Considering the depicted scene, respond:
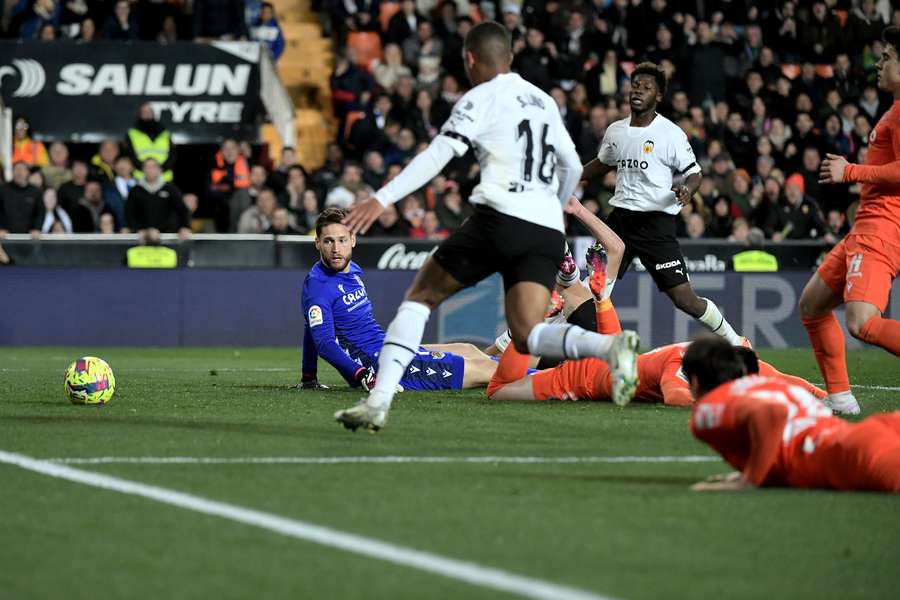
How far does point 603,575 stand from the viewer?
4.49 m

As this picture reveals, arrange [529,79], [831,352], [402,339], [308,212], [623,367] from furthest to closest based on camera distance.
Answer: [529,79] < [308,212] < [831,352] < [402,339] < [623,367]

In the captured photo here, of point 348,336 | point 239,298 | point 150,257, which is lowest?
point 239,298

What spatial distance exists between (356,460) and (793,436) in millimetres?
1983

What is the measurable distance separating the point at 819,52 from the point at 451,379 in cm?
1624

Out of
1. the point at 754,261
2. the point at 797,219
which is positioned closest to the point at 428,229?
the point at 754,261

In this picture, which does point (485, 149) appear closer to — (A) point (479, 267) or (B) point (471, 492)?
(A) point (479, 267)

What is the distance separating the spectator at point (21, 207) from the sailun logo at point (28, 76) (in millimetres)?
2710

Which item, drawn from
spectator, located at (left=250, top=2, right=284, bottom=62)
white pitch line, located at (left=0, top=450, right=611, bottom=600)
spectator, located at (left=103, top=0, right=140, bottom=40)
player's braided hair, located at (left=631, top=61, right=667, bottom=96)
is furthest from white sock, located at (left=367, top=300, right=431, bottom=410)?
spectator, located at (left=250, top=2, right=284, bottom=62)

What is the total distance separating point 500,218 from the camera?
25.7 ft

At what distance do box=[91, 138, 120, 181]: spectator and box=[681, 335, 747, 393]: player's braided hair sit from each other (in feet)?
49.4

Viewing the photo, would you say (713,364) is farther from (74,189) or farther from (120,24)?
(120,24)

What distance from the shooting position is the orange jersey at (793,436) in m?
5.81

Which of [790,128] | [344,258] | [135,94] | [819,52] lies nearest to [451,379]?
[344,258]

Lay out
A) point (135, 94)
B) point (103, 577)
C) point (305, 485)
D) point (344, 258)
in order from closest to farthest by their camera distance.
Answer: point (103, 577)
point (305, 485)
point (344, 258)
point (135, 94)
